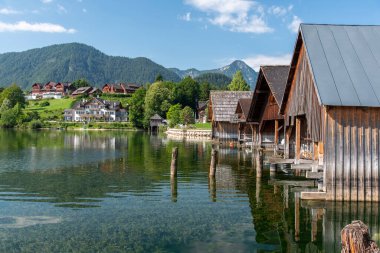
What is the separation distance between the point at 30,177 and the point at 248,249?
1737 cm

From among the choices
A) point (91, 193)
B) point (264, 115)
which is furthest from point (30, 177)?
point (264, 115)

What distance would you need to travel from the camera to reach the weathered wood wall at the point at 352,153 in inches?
640

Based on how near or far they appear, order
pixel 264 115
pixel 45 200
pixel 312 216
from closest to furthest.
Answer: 1. pixel 312 216
2. pixel 45 200
3. pixel 264 115

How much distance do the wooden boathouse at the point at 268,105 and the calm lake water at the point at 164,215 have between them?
11.3 meters

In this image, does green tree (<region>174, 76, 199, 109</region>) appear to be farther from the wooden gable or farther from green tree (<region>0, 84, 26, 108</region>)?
the wooden gable

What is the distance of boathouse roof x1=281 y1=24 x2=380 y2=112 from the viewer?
54.1 feet

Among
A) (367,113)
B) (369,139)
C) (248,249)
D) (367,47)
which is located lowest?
(248,249)

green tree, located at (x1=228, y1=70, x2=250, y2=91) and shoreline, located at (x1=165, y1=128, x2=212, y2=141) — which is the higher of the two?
green tree, located at (x1=228, y1=70, x2=250, y2=91)

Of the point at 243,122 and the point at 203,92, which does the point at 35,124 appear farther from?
the point at 243,122

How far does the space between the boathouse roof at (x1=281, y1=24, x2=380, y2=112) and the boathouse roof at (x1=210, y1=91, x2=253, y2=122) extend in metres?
34.6

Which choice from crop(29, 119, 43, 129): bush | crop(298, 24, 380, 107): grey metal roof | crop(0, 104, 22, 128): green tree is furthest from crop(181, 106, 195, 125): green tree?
crop(298, 24, 380, 107): grey metal roof

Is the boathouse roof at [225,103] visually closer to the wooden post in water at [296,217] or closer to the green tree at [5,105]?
the wooden post in water at [296,217]

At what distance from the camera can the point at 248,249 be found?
11680 mm

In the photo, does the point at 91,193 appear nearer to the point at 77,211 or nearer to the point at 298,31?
the point at 77,211
